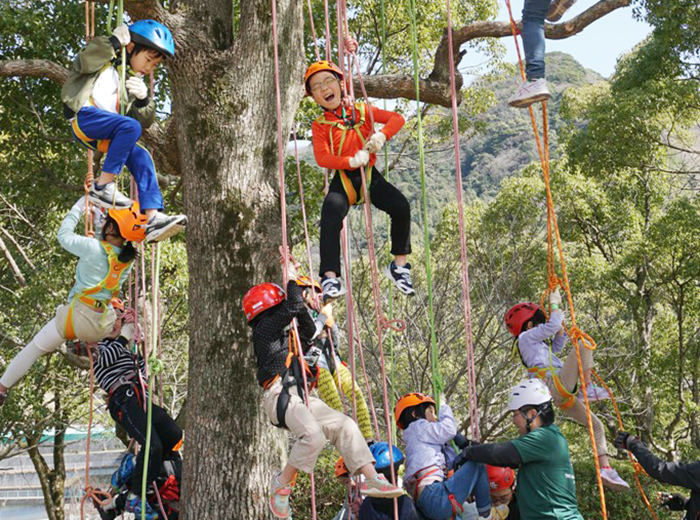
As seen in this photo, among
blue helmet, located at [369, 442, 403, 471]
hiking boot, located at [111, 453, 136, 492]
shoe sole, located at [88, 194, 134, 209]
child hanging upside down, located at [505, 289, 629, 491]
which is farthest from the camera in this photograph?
hiking boot, located at [111, 453, 136, 492]

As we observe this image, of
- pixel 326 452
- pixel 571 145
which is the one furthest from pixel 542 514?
pixel 571 145

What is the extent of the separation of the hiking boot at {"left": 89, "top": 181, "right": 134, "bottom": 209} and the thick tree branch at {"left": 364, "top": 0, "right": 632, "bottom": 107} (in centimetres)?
268

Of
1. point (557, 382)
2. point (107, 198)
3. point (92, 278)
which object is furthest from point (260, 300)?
point (557, 382)

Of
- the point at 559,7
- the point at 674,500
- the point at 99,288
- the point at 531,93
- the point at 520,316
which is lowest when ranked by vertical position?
the point at 674,500

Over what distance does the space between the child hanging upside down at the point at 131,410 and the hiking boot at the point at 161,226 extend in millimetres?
719

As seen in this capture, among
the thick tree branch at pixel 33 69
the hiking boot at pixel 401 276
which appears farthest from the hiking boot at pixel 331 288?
the thick tree branch at pixel 33 69

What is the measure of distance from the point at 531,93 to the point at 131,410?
2985 millimetres

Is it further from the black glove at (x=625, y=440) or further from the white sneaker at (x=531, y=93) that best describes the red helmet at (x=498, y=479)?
the white sneaker at (x=531, y=93)

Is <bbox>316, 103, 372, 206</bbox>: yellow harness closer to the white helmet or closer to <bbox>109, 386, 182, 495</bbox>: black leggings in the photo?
the white helmet

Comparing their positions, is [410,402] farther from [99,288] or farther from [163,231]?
[99,288]

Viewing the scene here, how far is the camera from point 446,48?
634cm

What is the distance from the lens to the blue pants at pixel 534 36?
4383 mm

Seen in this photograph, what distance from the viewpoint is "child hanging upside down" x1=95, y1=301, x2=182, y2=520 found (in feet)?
14.4

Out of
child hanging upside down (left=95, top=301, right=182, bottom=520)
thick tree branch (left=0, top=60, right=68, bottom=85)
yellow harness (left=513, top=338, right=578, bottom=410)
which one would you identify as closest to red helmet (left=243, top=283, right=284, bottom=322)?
child hanging upside down (left=95, top=301, right=182, bottom=520)
